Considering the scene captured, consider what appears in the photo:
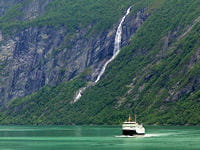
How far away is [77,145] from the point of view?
17412 centimetres

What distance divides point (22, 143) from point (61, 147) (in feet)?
66.7

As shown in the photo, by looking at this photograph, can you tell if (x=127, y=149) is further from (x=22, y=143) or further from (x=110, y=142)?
(x=22, y=143)

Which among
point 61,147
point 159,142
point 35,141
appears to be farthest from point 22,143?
point 159,142

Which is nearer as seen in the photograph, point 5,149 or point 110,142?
point 5,149

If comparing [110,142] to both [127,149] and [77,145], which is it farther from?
[127,149]

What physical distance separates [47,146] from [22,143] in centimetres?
1631

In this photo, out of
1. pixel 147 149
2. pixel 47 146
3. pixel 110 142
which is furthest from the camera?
pixel 110 142

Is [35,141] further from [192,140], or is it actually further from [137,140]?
[192,140]

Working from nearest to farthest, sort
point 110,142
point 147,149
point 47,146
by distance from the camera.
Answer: point 147,149
point 47,146
point 110,142

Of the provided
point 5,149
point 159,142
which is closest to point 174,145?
point 159,142

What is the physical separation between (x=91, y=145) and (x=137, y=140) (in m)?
20.5

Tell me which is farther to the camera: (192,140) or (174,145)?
(192,140)

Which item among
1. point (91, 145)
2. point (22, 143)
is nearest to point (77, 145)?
point (91, 145)

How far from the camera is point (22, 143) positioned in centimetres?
18500
